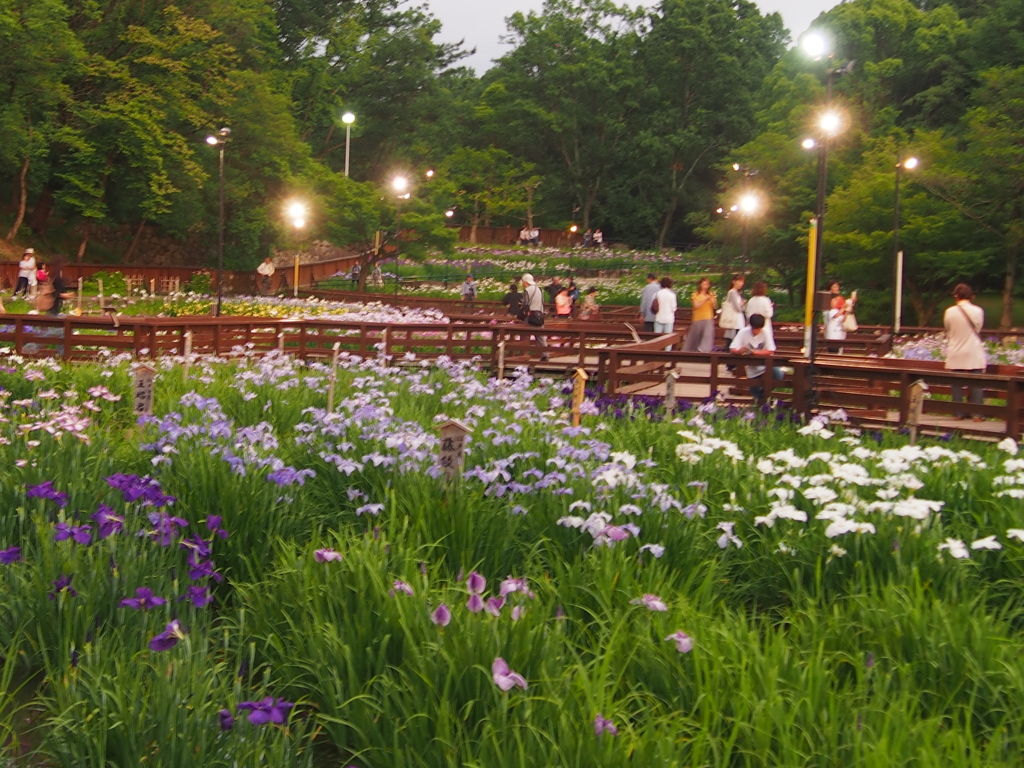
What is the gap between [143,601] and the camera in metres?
4.28

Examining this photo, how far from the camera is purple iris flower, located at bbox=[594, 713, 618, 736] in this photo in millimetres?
3393

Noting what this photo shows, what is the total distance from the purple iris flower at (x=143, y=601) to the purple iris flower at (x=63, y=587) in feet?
0.94

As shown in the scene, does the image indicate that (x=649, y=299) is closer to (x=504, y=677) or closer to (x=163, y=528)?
(x=163, y=528)

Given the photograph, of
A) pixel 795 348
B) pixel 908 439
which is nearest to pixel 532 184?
pixel 795 348

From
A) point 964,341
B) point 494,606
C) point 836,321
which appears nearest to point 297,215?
point 836,321

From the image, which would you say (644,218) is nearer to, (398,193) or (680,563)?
(398,193)

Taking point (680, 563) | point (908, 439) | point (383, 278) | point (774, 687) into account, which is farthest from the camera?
point (383, 278)

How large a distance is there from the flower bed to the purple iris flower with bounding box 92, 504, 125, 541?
4 centimetres

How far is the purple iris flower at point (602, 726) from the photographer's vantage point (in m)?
3.39

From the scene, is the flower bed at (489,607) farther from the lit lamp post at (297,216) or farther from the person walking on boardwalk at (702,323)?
the lit lamp post at (297,216)

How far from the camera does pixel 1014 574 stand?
5672 mm

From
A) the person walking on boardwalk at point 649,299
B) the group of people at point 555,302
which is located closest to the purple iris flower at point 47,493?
the person walking on boardwalk at point 649,299

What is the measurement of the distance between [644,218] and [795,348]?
60100mm

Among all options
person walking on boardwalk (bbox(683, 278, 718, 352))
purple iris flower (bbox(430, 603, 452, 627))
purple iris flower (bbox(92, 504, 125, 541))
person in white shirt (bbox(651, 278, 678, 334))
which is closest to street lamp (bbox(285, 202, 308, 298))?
person in white shirt (bbox(651, 278, 678, 334))
